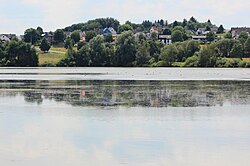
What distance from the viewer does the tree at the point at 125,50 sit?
95.2 m

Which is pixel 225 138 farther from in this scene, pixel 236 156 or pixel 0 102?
pixel 0 102

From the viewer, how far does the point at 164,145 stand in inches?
651

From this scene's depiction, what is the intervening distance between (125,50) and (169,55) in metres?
7.06

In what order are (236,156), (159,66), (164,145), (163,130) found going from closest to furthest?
1. (236,156)
2. (164,145)
3. (163,130)
4. (159,66)

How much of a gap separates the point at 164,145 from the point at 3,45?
8828 cm

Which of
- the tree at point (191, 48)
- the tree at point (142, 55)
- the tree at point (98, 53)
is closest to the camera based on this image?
the tree at point (142, 55)

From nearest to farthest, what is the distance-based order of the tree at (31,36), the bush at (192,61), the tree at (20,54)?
the bush at (192,61)
the tree at (20,54)
the tree at (31,36)

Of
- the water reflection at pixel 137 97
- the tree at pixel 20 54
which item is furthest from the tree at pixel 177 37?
the water reflection at pixel 137 97

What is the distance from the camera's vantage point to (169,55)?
9438 cm

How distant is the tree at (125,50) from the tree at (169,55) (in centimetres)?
476

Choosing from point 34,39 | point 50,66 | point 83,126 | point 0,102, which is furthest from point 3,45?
point 83,126

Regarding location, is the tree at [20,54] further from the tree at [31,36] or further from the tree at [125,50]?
the tree at [31,36]

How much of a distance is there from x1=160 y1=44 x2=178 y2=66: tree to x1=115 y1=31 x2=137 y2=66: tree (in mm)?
4757

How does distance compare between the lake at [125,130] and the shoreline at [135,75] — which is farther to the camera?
the shoreline at [135,75]
